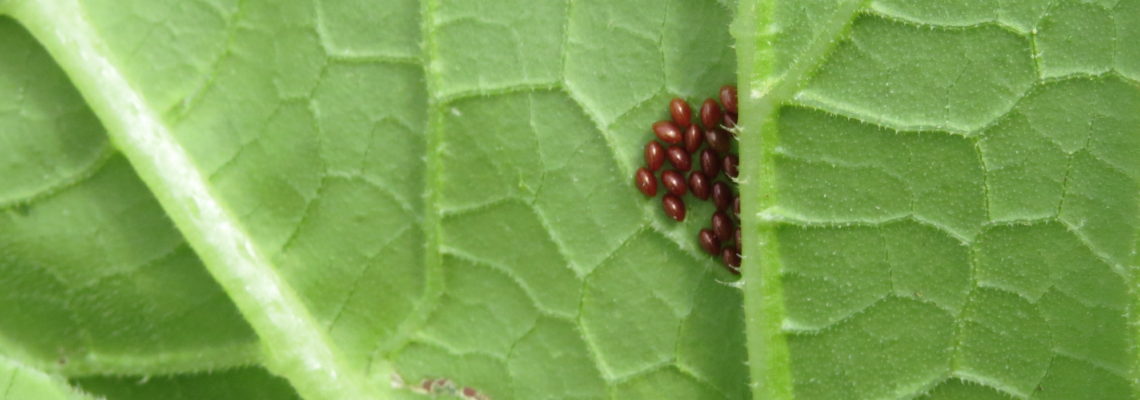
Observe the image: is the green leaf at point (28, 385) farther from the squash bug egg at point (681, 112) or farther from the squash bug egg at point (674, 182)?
the squash bug egg at point (681, 112)

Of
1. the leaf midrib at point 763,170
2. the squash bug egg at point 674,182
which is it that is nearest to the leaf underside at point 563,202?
the leaf midrib at point 763,170

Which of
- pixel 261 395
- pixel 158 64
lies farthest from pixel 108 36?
pixel 261 395

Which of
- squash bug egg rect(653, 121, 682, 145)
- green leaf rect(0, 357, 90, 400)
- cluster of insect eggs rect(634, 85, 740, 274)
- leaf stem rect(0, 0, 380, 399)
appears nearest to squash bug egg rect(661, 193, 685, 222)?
cluster of insect eggs rect(634, 85, 740, 274)

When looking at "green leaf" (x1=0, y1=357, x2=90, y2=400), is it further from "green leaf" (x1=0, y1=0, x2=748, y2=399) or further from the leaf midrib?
the leaf midrib

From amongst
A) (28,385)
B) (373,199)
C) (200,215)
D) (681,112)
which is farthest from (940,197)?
(28,385)

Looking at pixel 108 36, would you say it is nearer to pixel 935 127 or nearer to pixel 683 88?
pixel 683 88
